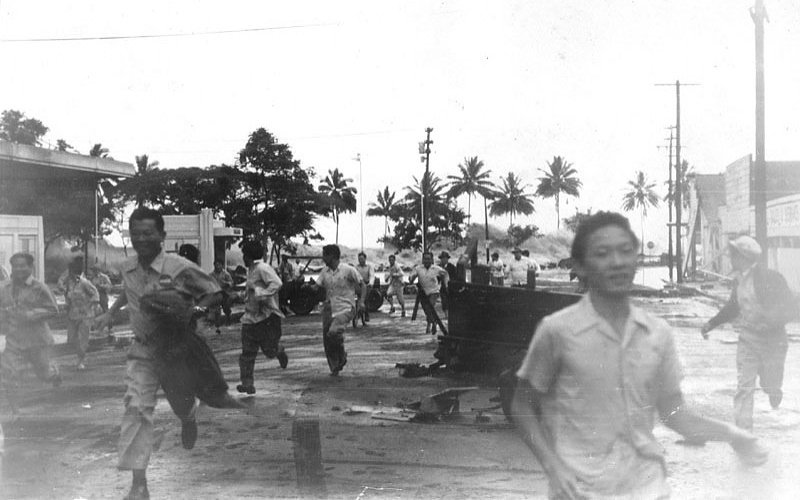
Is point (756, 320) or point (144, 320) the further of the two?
point (756, 320)

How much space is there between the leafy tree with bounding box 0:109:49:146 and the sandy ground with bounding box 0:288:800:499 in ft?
55.0

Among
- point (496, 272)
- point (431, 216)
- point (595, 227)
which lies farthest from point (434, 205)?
point (595, 227)

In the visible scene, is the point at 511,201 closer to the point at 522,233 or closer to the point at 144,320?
the point at 522,233

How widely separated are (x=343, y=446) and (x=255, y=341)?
10.9 feet

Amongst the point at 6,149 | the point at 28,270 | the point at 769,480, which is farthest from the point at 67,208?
the point at 769,480

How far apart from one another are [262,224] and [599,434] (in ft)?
90.7

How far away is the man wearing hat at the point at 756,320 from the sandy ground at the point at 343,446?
49 centimetres

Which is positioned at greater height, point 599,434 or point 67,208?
point 67,208

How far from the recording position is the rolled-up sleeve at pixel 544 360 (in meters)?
2.79

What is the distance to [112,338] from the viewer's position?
16312 millimetres

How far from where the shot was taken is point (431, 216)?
63031mm

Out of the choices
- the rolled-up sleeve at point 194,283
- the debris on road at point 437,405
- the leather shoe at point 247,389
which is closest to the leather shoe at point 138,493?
the rolled-up sleeve at point 194,283

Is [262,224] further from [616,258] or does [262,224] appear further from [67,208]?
[616,258]

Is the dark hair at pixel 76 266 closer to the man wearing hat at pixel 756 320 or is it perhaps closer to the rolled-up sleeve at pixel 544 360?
the man wearing hat at pixel 756 320
